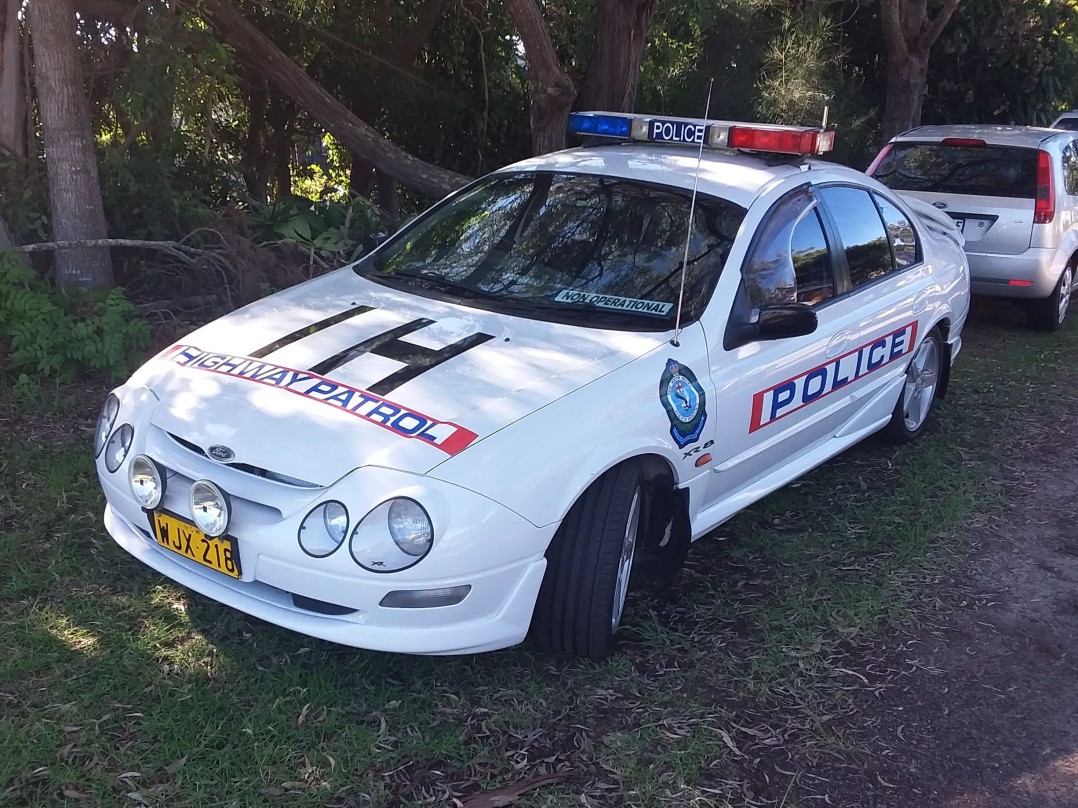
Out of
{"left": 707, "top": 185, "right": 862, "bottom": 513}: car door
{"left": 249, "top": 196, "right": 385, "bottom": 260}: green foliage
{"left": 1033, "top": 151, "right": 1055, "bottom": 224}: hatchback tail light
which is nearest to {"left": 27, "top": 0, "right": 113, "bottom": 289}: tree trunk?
{"left": 249, "top": 196, "right": 385, "bottom": 260}: green foliage

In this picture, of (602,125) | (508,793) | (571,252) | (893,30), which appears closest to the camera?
(508,793)

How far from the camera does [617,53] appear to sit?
309 inches

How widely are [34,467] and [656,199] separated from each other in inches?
119

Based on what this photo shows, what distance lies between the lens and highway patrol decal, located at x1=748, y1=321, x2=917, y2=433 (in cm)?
400

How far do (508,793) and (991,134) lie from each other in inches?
274

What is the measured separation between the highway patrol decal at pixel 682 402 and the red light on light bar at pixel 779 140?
1228 millimetres

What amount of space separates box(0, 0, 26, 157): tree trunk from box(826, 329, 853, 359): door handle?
507cm

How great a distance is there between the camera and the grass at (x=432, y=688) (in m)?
2.90

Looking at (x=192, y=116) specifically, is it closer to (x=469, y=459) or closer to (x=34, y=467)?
(x=34, y=467)

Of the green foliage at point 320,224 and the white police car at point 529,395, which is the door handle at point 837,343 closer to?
the white police car at point 529,395

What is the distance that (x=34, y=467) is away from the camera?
15.3 feet

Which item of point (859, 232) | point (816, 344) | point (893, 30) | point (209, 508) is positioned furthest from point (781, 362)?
point (893, 30)

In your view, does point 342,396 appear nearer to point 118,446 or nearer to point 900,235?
point 118,446

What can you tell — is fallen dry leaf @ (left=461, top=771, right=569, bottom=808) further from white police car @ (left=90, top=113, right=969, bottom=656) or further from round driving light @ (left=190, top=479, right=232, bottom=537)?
round driving light @ (left=190, top=479, right=232, bottom=537)
